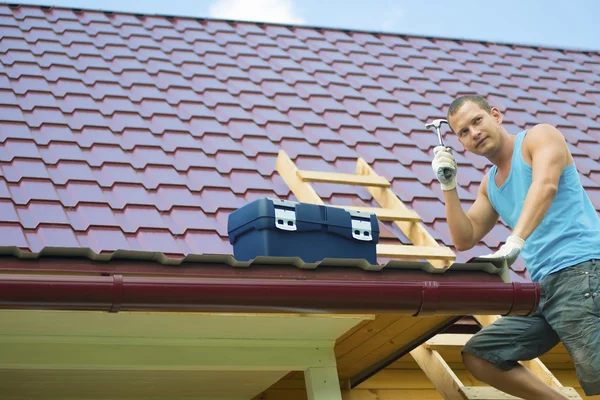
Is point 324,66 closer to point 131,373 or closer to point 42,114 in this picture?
point 42,114

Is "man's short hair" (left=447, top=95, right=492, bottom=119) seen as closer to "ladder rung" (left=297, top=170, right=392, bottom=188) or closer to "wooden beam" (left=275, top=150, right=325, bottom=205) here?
"wooden beam" (left=275, top=150, right=325, bottom=205)

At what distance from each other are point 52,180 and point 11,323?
6.47 feet

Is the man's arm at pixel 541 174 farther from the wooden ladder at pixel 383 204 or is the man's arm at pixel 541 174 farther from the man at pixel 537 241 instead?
the wooden ladder at pixel 383 204

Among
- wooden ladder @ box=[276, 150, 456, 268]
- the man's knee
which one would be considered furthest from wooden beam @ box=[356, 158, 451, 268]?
the man's knee

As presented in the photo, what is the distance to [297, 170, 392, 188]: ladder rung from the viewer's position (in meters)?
6.02

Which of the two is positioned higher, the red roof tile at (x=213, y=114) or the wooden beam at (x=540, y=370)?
the red roof tile at (x=213, y=114)

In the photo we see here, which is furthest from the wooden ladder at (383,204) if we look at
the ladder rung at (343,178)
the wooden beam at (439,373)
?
the wooden beam at (439,373)

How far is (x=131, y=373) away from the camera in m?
4.50

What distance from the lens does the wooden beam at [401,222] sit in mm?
5602

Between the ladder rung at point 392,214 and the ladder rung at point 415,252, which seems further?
the ladder rung at point 392,214

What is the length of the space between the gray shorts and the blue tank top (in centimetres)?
6

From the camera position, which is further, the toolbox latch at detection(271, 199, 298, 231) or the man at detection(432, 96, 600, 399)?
the toolbox latch at detection(271, 199, 298, 231)

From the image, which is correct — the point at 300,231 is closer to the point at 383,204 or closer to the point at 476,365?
the point at 476,365

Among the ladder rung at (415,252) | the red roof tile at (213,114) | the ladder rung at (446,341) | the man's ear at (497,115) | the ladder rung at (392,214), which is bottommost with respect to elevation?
the ladder rung at (446,341)
